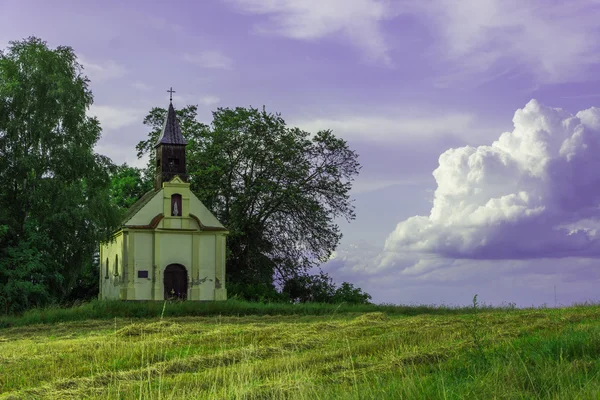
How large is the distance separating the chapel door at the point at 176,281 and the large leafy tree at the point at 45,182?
22.2 feet

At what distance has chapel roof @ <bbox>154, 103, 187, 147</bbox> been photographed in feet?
151

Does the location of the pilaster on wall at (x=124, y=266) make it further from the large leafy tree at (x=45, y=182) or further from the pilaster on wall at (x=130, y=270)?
the large leafy tree at (x=45, y=182)

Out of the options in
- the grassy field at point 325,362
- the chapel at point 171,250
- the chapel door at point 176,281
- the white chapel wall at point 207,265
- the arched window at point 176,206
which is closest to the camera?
the grassy field at point 325,362

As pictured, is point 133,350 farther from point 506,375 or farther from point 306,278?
point 306,278

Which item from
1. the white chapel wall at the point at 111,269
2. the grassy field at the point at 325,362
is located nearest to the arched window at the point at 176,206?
the white chapel wall at the point at 111,269

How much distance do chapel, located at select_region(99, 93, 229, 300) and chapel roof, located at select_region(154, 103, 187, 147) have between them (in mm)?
2924

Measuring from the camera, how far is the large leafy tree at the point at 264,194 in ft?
151

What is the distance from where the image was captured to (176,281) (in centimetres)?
4212

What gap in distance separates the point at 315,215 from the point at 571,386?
38.1 m

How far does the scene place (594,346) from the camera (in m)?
12.1

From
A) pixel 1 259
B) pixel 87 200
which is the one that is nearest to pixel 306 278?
pixel 87 200

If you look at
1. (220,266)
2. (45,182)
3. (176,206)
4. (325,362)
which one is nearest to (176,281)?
(220,266)

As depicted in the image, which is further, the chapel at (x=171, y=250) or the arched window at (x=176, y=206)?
the arched window at (x=176, y=206)

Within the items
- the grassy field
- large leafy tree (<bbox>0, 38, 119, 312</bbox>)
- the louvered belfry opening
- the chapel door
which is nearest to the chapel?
the chapel door
